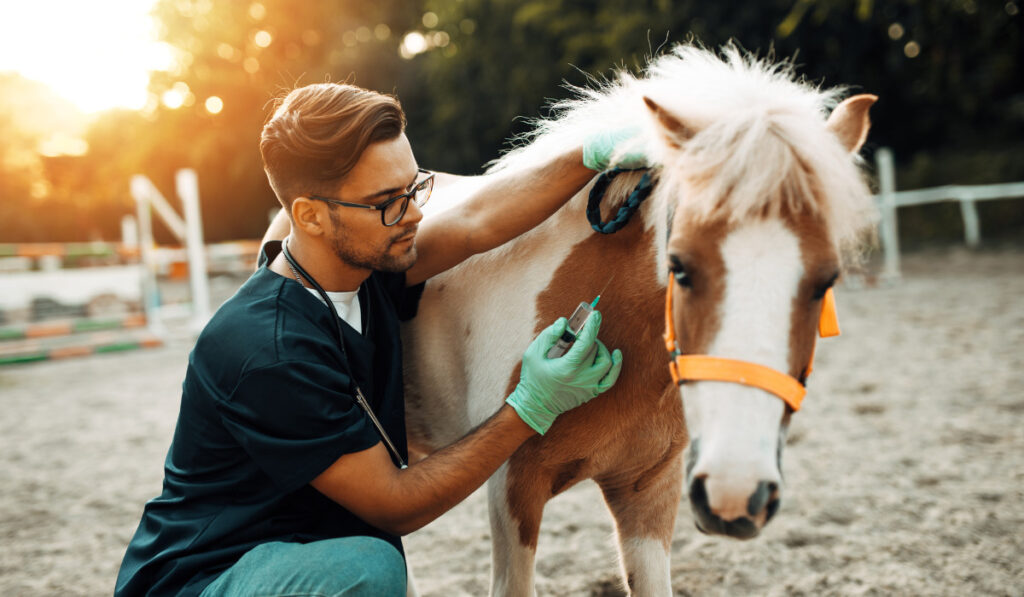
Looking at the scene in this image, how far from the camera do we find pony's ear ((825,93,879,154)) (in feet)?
4.59

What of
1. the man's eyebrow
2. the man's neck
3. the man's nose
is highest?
the man's eyebrow

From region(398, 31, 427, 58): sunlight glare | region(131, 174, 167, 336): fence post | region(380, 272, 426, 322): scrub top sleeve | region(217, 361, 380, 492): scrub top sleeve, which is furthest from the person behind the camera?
region(398, 31, 427, 58): sunlight glare

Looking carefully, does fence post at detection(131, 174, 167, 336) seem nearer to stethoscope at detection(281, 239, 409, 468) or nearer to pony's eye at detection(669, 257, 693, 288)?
stethoscope at detection(281, 239, 409, 468)

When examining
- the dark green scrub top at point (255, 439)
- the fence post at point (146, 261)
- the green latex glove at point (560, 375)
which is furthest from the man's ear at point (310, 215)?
the fence post at point (146, 261)

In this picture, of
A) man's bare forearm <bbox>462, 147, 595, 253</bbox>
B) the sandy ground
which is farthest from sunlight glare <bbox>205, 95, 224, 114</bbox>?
man's bare forearm <bbox>462, 147, 595, 253</bbox>

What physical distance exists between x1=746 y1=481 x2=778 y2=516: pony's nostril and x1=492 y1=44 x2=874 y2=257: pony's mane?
0.44 m

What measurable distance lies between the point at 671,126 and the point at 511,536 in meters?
1.01

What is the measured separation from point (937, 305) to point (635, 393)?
7.49 m

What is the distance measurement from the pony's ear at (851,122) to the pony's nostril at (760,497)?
0.69 metres

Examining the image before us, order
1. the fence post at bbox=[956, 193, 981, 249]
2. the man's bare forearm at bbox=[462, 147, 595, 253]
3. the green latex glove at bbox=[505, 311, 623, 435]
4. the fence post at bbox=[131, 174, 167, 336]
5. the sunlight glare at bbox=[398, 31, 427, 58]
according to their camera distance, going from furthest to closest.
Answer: the sunlight glare at bbox=[398, 31, 427, 58], the fence post at bbox=[956, 193, 981, 249], the fence post at bbox=[131, 174, 167, 336], the man's bare forearm at bbox=[462, 147, 595, 253], the green latex glove at bbox=[505, 311, 623, 435]

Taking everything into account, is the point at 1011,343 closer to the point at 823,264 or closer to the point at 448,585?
the point at 448,585

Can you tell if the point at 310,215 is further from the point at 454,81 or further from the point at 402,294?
the point at 454,81

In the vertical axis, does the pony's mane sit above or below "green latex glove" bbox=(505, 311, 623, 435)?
above

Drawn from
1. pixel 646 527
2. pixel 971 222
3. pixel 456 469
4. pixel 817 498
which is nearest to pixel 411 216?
pixel 456 469
